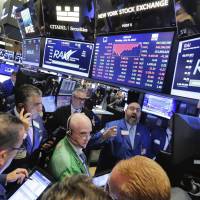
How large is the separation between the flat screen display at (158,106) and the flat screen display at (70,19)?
1686 millimetres

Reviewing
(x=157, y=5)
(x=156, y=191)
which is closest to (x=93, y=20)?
(x=157, y=5)

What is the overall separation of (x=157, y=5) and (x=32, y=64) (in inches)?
116

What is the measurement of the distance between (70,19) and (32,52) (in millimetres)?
1478

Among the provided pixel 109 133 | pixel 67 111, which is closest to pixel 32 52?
pixel 67 111

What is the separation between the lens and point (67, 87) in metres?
5.62

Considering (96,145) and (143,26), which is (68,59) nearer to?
(96,145)

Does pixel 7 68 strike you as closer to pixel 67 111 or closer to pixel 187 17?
pixel 67 111

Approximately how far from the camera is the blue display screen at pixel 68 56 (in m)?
3.81

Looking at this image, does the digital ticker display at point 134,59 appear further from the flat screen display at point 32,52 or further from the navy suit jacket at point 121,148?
the flat screen display at point 32,52

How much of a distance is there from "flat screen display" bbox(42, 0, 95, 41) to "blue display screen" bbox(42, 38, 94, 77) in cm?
9

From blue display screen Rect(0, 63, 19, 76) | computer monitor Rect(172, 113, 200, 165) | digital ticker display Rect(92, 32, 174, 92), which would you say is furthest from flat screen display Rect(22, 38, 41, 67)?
computer monitor Rect(172, 113, 200, 165)

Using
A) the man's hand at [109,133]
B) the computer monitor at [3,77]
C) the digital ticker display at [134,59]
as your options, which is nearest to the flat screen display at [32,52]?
the digital ticker display at [134,59]

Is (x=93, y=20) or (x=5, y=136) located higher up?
(x=93, y=20)

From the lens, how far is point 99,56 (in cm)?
356
